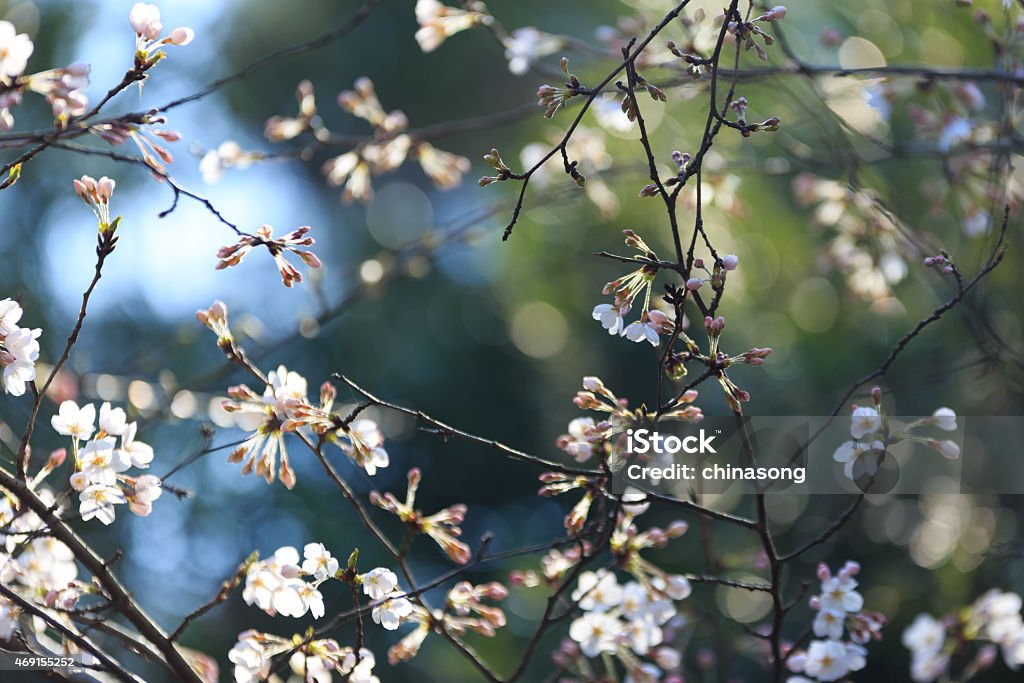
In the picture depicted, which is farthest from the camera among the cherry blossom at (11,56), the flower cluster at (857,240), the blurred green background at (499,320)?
the blurred green background at (499,320)

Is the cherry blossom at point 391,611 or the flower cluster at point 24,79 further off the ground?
the flower cluster at point 24,79

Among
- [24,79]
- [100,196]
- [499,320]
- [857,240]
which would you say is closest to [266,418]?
[100,196]

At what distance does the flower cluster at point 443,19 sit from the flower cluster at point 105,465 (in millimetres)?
673

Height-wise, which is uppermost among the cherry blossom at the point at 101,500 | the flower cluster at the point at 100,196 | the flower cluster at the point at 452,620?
the flower cluster at the point at 100,196

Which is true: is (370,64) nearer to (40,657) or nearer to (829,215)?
(829,215)

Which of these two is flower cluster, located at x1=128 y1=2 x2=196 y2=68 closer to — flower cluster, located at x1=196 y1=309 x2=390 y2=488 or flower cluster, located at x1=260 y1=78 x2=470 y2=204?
flower cluster, located at x1=196 y1=309 x2=390 y2=488

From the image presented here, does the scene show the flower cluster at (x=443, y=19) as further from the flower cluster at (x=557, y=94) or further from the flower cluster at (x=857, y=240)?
the flower cluster at (x=857, y=240)

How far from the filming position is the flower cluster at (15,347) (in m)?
0.81

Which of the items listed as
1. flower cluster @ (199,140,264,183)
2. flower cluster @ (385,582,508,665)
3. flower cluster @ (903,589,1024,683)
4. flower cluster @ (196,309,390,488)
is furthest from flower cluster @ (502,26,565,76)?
flower cluster @ (903,589,1024,683)

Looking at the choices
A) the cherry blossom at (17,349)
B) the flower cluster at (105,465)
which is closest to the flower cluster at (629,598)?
the flower cluster at (105,465)

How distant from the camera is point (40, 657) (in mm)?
832

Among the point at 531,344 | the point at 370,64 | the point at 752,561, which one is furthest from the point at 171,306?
the point at 752,561

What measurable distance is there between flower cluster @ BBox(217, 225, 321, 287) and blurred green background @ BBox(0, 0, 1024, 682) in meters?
1.08

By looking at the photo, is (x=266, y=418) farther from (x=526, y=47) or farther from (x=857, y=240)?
(x=857, y=240)
